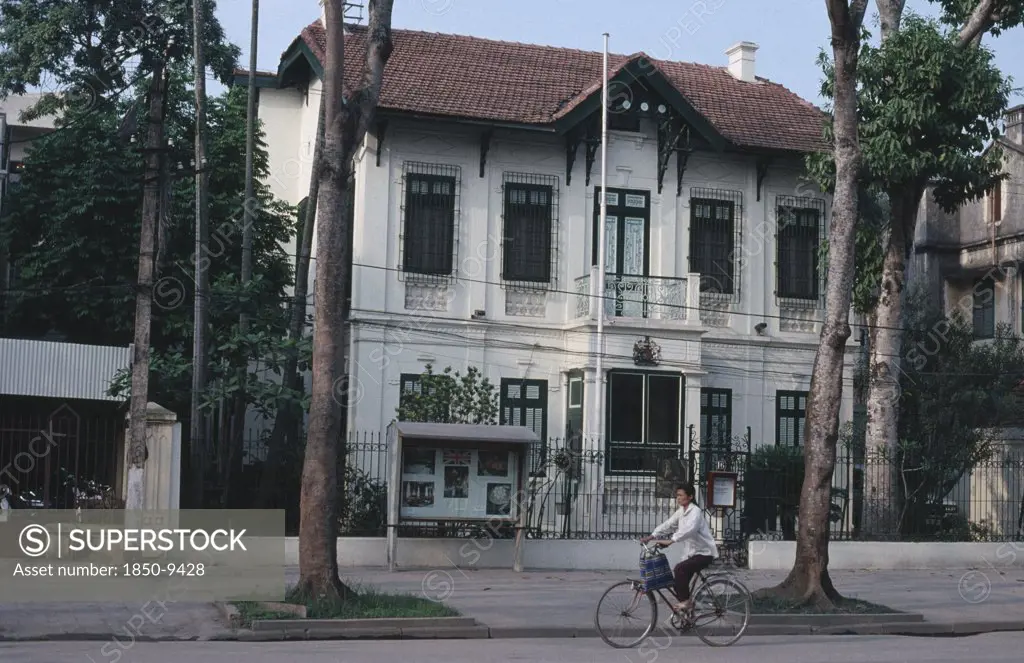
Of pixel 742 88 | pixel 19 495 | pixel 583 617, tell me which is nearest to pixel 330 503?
pixel 583 617

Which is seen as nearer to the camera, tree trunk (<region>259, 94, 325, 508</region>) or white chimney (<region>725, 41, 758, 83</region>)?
tree trunk (<region>259, 94, 325, 508</region>)

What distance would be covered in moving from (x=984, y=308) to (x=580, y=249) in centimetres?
1341

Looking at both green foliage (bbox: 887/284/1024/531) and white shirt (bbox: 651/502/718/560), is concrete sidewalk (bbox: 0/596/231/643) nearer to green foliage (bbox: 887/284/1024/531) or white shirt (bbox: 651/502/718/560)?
white shirt (bbox: 651/502/718/560)

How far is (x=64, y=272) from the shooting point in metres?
29.3

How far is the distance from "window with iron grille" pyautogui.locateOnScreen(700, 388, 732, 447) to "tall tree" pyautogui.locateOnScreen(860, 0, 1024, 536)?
4.07m

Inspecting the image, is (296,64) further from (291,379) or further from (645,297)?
(645,297)

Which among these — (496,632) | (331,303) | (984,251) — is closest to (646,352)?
(331,303)

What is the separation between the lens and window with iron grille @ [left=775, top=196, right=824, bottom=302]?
29844 millimetres

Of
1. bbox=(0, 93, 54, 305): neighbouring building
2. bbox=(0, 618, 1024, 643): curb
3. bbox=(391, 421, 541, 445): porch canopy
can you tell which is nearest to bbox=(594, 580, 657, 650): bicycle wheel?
bbox=(0, 618, 1024, 643): curb

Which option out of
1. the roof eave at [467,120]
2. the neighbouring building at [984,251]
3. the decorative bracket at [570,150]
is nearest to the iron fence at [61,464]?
the roof eave at [467,120]

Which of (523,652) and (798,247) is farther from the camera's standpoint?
(798,247)

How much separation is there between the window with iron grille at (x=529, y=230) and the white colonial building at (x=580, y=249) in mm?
43

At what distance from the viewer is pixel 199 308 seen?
25031 millimetres

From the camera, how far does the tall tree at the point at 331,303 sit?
15422mm
